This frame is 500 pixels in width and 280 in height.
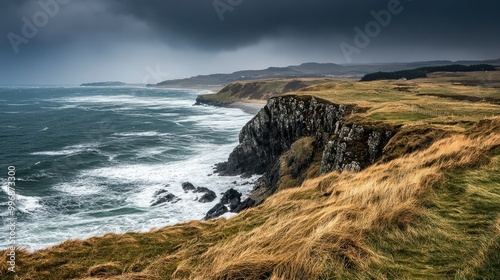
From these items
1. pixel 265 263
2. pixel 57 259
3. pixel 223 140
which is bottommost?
pixel 223 140

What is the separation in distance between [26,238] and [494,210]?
32.0 m

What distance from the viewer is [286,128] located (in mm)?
41469

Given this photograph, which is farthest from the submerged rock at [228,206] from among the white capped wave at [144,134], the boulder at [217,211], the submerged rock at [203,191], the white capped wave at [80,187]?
the white capped wave at [144,134]

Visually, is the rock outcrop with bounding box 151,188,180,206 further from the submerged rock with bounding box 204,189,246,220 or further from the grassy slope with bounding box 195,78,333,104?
the grassy slope with bounding box 195,78,333,104

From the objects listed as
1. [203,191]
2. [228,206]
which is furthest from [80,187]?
[228,206]

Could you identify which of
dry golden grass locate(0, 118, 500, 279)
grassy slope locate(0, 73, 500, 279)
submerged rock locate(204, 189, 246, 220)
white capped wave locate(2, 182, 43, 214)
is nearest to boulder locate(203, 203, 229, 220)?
submerged rock locate(204, 189, 246, 220)

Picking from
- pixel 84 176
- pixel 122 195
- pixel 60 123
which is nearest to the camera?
pixel 122 195

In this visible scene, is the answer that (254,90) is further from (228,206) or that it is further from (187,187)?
(228,206)

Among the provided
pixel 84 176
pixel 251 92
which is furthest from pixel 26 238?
pixel 251 92

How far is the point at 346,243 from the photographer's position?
4.99 meters

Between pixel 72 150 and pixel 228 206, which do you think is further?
pixel 72 150

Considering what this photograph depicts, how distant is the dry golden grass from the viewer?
4.33 meters

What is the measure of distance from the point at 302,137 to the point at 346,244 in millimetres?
32925

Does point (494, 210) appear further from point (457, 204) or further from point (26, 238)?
point (26, 238)
